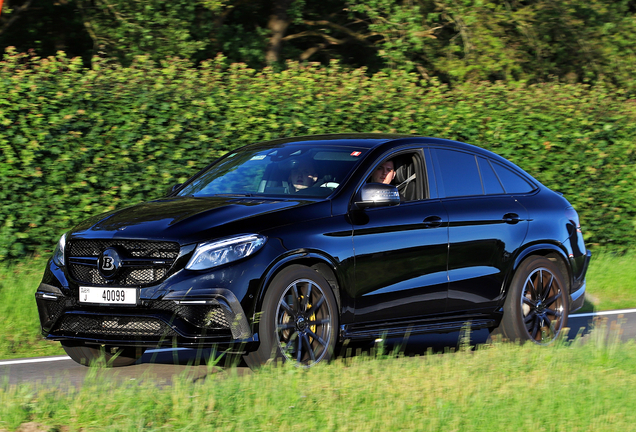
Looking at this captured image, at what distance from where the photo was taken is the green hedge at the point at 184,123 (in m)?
10.2

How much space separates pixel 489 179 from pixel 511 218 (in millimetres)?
417

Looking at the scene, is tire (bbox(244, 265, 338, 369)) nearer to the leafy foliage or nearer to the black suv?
the black suv

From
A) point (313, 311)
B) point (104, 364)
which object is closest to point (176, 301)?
point (313, 311)

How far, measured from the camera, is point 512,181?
8.46 meters

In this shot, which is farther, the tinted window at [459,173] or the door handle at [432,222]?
the tinted window at [459,173]

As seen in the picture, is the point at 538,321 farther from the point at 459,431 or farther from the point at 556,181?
the point at 556,181

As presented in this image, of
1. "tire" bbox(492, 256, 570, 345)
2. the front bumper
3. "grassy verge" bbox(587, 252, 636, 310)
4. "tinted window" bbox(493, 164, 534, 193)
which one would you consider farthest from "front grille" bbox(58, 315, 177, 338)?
"grassy verge" bbox(587, 252, 636, 310)

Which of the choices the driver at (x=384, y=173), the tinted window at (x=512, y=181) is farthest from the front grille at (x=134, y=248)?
the tinted window at (x=512, y=181)

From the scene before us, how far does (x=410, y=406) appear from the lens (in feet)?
17.1

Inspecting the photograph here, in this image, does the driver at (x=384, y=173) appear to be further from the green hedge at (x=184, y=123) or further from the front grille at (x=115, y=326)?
the green hedge at (x=184, y=123)

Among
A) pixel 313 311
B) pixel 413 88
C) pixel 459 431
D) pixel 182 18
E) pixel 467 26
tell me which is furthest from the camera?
pixel 467 26

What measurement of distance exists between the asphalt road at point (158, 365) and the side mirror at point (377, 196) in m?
1.39

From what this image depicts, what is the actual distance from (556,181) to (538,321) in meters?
5.80

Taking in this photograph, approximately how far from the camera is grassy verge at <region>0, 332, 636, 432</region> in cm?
484
